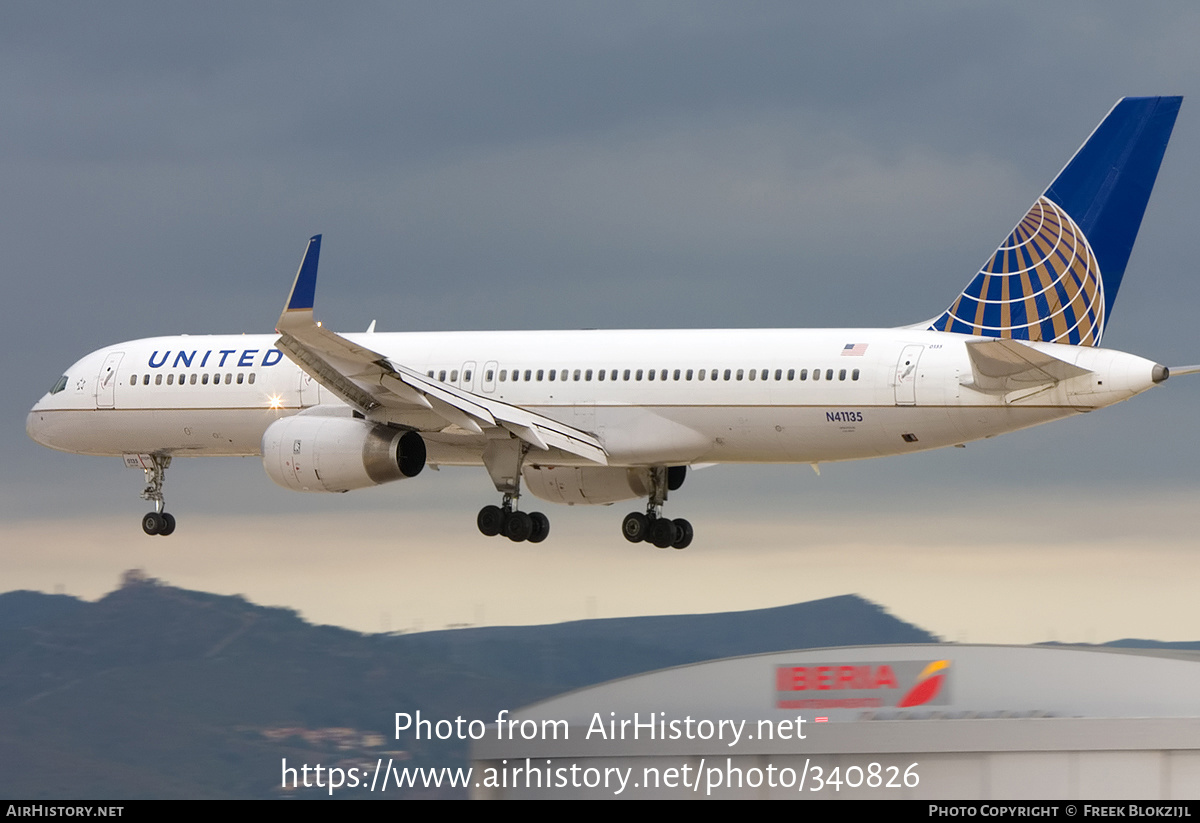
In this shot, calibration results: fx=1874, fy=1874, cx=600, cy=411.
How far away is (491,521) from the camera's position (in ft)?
142

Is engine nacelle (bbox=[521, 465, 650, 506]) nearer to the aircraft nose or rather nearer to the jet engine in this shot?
the jet engine

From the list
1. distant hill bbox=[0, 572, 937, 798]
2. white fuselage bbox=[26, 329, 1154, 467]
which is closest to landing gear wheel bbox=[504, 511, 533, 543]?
white fuselage bbox=[26, 329, 1154, 467]

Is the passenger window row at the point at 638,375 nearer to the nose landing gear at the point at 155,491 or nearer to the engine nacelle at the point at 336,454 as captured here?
the engine nacelle at the point at 336,454

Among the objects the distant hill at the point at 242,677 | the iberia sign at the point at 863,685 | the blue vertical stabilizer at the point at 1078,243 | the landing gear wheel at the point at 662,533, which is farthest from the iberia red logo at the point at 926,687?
the distant hill at the point at 242,677

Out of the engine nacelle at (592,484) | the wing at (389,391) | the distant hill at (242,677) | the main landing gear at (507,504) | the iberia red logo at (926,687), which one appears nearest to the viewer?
the iberia red logo at (926,687)

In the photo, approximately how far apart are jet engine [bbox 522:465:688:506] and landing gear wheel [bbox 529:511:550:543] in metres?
2.38

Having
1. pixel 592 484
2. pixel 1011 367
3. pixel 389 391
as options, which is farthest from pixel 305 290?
pixel 1011 367

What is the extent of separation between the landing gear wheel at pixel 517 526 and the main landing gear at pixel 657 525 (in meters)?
3.69

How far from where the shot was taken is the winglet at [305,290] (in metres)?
37.5

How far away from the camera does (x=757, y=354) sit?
4038 cm

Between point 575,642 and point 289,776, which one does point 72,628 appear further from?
point 575,642

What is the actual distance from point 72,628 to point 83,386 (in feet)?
401

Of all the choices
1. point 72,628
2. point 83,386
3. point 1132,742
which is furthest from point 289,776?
point 1132,742

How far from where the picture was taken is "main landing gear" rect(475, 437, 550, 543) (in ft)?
140
